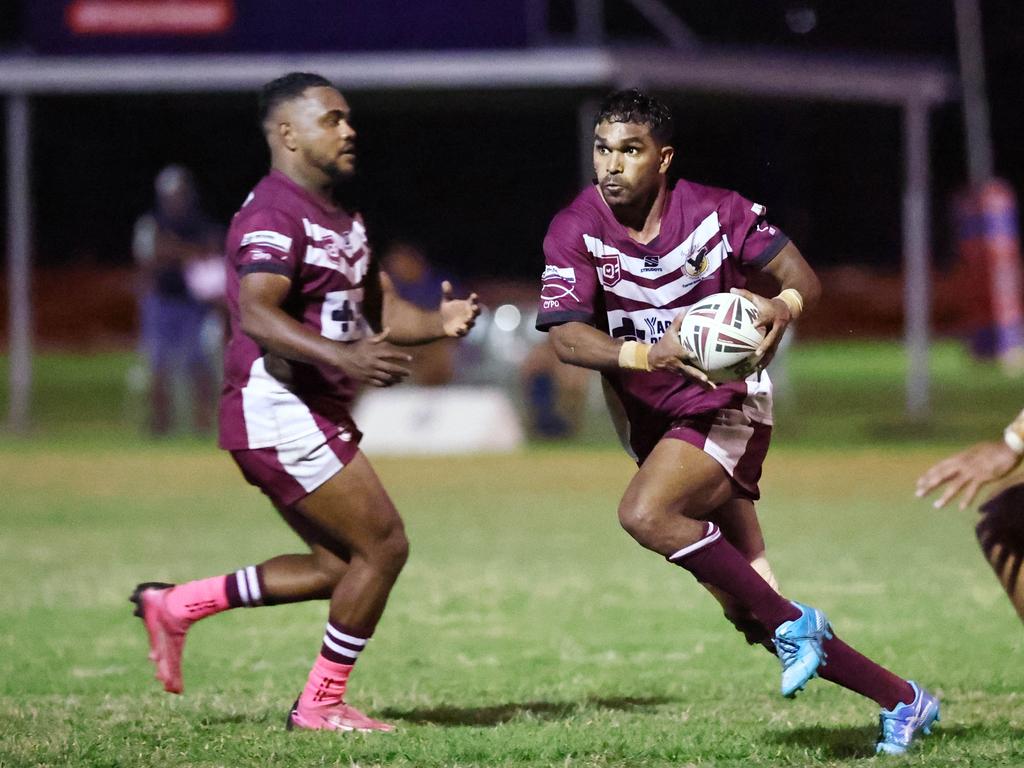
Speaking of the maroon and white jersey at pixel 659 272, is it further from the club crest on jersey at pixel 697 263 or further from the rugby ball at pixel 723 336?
the rugby ball at pixel 723 336

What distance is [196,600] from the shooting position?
20.7 feet

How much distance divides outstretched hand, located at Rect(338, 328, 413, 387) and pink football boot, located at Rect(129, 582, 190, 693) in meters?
1.32

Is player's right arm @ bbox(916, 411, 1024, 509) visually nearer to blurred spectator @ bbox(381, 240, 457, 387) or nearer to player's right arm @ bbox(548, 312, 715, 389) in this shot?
player's right arm @ bbox(548, 312, 715, 389)

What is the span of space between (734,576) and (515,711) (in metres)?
1.36

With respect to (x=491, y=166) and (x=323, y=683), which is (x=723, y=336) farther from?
(x=491, y=166)

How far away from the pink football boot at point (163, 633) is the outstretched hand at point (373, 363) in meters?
1.32

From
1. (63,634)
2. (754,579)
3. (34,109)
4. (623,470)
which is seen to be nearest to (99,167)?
(34,109)

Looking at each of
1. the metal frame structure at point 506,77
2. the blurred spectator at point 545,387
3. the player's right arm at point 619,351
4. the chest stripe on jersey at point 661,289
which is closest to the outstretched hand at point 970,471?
the player's right arm at point 619,351

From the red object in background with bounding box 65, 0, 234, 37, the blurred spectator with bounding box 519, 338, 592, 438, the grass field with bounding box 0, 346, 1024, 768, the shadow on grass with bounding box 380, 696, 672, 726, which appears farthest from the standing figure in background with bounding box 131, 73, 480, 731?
the red object in background with bounding box 65, 0, 234, 37

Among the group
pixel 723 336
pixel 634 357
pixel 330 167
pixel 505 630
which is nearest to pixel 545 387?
pixel 505 630

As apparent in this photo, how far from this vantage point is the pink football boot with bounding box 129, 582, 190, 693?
6285 mm

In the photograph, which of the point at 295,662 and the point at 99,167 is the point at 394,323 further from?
the point at 99,167

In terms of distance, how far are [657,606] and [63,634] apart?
3.02 metres

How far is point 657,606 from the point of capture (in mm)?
9031
